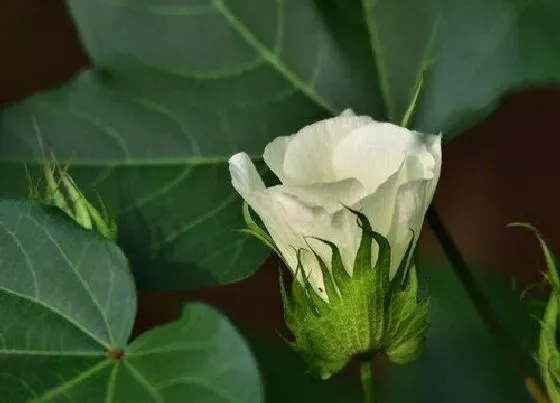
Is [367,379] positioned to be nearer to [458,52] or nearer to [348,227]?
[348,227]

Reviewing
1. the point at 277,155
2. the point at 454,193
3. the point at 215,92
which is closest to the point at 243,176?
the point at 277,155

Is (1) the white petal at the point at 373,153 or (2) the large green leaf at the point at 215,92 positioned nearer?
(1) the white petal at the point at 373,153

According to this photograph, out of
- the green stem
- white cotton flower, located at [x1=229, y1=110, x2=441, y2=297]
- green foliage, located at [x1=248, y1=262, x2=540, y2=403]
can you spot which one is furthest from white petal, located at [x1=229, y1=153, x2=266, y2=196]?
green foliage, located at [x1=248, y1=262, x2=540, y2=403]

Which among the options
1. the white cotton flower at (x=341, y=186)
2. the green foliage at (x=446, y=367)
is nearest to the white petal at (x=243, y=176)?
the white cotton flower at (x=341, y=186)

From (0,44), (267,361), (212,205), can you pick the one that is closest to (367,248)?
(212,205)

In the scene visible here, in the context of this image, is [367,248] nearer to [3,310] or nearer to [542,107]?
[3,310]

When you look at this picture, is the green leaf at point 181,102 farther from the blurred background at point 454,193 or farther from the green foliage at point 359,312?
the blurred background at point 454,193

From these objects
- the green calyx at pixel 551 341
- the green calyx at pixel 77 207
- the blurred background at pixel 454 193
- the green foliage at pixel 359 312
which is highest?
the green calyx at pixel 77 207
